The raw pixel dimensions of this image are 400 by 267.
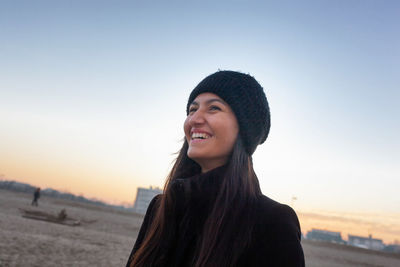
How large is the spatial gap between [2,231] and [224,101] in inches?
513

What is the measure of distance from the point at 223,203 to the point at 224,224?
12 cm

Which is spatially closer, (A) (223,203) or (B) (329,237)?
(A) (223,203)

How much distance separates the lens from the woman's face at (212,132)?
1899 millimetres

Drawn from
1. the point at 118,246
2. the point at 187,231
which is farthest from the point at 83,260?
the point at 187,231

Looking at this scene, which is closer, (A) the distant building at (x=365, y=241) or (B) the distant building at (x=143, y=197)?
(A) the distant building at (x=365, y=241)

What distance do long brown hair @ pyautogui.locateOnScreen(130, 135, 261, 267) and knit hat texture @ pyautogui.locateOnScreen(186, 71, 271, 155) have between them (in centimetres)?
11

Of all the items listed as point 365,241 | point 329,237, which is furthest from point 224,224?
point 365,241

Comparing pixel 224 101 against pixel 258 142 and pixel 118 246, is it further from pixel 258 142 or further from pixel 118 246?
pixel 118 246

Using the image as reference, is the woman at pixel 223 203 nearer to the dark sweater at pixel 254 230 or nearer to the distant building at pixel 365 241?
the dark sweater at pixel 254 230

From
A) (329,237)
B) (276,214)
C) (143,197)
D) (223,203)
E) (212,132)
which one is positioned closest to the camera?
(276,214)

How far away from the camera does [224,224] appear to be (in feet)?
5.26

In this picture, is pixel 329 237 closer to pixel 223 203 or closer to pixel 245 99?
pixel 245 99

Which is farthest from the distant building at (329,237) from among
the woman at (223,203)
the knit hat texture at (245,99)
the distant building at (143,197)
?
the woman at (223,203)

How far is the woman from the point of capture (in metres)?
1.48
